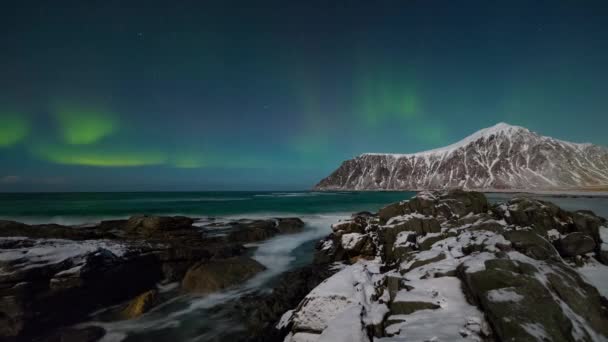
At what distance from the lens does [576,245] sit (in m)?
9.54

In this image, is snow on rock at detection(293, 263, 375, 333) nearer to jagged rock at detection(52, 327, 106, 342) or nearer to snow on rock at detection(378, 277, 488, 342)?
snow on rock at detection(378, 277, 488, 342)

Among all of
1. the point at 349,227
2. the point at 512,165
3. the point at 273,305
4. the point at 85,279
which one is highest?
the point at 512,165

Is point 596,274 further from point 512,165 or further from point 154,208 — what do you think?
point 512,165

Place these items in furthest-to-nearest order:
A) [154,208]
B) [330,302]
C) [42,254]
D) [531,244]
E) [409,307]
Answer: [154,208] < [42,254] < [531,244] < [330,302] < [409,307]

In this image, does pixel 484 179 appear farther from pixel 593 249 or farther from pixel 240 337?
pixel 240 337

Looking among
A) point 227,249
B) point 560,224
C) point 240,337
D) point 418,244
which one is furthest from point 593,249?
point 227,249

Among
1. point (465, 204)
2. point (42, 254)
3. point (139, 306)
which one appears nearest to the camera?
point (139, 306)

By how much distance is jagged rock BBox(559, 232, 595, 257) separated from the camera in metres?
9.41

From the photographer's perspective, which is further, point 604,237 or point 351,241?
point 351,241

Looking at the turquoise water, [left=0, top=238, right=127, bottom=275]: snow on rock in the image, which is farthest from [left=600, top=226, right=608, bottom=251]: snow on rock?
the turquoise water

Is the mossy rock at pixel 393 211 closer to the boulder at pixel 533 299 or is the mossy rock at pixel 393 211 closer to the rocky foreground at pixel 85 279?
the rocky foreground at pixel 85 279

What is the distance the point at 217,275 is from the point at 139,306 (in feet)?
10.6

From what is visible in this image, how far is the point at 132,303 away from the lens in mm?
9820

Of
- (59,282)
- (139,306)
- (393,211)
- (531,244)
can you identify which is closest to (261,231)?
(393,211)
